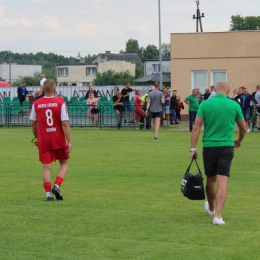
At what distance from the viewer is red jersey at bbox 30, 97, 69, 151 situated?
33.8 ft

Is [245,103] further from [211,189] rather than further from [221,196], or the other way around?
[221,196]

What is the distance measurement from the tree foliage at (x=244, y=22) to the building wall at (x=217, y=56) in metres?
86.7

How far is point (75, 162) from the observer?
54.5ft

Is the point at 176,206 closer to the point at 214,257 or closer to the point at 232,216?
the point at 232,216

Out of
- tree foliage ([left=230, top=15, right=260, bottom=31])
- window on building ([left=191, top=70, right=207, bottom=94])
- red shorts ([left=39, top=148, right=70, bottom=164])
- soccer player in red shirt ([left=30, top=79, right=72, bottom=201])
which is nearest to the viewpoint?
soccer player in red shirt ([left=30, top=79, right=72, bottom=201])

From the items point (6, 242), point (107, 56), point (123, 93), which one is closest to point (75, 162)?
point (6, 242)

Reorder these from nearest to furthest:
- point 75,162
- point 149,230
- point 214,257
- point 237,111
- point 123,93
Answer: point 214,257, point 149,230, point 237,111, point 75,162, point 123,93

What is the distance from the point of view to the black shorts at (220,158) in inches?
334

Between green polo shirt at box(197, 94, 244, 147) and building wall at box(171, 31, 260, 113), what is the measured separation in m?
29.6

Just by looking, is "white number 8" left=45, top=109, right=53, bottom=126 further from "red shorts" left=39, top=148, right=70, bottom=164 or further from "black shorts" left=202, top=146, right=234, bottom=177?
"black shorts" left=202, top=146, right=234, bottom=177

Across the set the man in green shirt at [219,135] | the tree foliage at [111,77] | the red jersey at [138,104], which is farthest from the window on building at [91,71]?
the man in green shirt at [219,135]

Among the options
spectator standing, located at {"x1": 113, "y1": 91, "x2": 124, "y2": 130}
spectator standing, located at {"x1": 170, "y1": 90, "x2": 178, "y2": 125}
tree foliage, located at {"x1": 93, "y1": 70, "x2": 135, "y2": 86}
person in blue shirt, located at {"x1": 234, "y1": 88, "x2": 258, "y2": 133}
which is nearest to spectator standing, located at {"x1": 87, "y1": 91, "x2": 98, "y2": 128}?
spectator standing, located at {"x1": 113, "y1": 91, "x2": 124, "y2": 130}

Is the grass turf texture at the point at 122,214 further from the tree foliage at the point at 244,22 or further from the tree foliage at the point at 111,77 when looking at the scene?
the tree foliage at the point at 244,22

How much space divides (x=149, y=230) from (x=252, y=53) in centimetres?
3086
